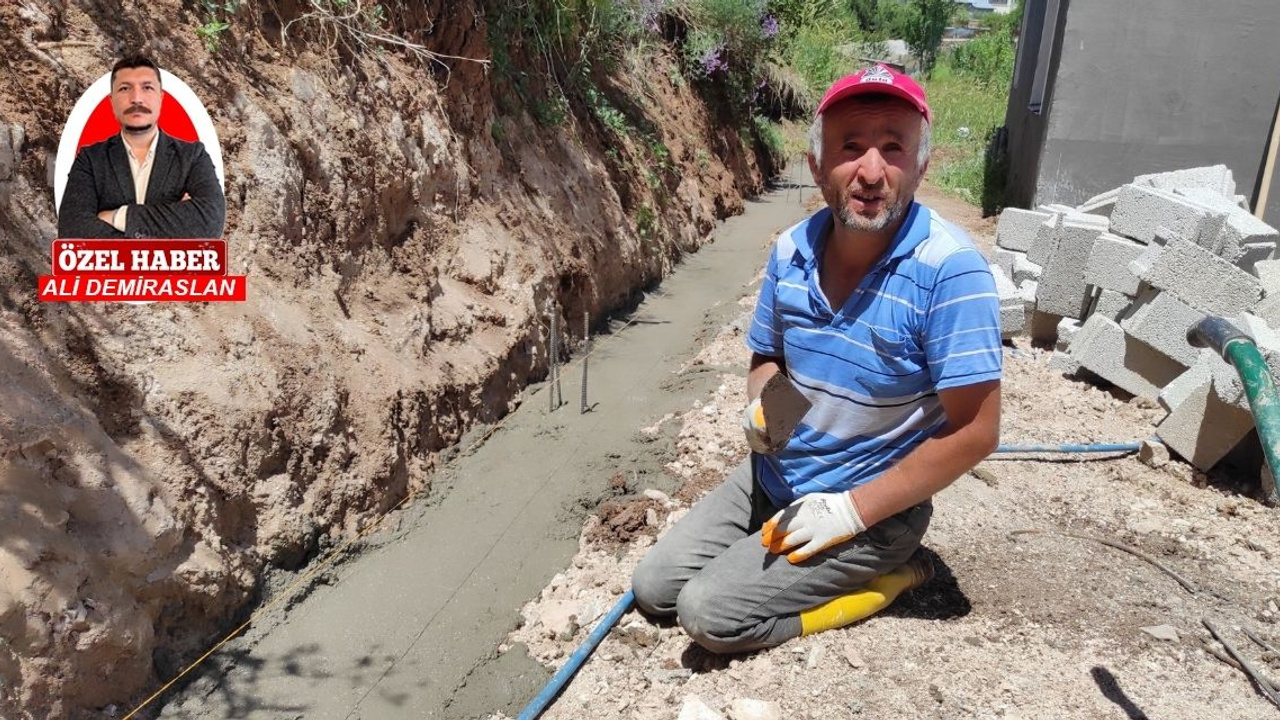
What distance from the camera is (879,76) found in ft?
6.87

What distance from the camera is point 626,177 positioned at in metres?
7.10

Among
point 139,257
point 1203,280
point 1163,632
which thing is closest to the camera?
point 1163,632

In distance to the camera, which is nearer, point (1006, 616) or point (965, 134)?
point (1006, 616)

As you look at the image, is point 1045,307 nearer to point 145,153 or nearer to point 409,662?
point 409,662

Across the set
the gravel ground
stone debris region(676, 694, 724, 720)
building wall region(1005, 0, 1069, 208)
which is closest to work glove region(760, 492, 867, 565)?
the gravel ground

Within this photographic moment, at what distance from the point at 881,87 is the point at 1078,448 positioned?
2.67 meters

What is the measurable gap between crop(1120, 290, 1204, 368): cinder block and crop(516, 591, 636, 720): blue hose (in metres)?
3.44

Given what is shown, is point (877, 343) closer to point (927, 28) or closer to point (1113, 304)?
point (1113, 304)

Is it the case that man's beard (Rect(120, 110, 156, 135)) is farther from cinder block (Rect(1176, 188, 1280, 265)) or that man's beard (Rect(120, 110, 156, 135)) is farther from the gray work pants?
cinder block (Rect(1176, 188, 1280, 265))

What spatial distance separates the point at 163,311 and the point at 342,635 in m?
1.30

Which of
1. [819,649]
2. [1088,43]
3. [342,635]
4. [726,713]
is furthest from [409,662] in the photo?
[1088,43]

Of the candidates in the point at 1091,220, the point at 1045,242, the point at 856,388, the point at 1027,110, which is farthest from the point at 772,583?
the point at 1027,110

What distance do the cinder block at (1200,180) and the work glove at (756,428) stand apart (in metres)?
5.31

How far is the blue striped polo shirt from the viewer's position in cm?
206
